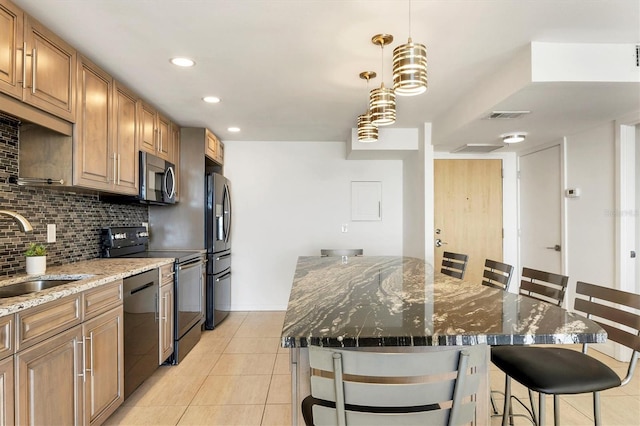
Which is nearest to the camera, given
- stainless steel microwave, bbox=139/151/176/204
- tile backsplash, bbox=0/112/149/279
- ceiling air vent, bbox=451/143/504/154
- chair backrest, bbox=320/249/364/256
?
tile backsplash, bbox=0/112/149/279

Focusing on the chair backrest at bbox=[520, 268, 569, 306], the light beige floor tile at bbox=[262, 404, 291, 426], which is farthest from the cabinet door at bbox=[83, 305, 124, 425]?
the chair backrest at bbox=[520, 268, 569, 306]

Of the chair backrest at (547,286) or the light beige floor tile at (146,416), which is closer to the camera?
the chair backrest at (547,286)

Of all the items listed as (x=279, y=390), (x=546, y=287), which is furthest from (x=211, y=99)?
(x=546, y=287)

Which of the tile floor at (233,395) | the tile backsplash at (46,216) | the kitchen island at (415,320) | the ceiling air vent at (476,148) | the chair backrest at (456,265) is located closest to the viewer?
the kitchen island at (415,320)

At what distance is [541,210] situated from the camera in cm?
416

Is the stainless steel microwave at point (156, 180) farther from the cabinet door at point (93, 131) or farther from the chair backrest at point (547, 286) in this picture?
the chair backrest at point (547, 286)

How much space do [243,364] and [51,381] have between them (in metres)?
1.63

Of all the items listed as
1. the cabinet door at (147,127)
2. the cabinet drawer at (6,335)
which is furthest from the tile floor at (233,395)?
the cabinet door at (147,127)

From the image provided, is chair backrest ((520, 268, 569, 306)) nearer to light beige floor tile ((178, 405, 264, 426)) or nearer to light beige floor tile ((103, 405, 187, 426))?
light beige floor tile ((178, 405, 264, 426))

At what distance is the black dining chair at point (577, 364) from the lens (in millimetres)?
1419

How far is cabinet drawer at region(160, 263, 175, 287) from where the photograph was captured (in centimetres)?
280

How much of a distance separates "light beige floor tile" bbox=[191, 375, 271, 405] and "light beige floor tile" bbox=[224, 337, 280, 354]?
1.78 feet

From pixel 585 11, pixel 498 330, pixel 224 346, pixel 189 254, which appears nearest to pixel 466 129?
pixel 585 11

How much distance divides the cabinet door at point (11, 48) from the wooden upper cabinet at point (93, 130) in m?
0.46
